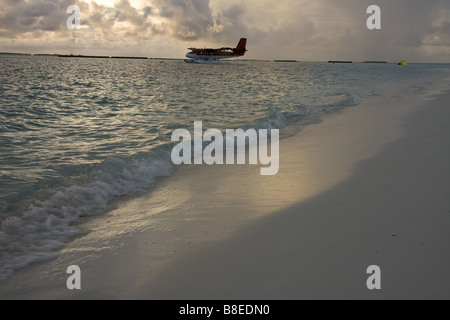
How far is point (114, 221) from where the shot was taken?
495 centimetres

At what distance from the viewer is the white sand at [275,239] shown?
3096mm

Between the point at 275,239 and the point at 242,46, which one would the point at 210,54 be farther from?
the point at 275,239

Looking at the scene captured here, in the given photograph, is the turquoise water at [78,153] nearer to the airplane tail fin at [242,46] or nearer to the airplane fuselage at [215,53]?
the airplane fuselage at [215,53]

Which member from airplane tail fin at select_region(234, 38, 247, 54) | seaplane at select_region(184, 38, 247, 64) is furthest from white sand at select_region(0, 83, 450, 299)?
airplane tail fin at select_region(234, 38, 247, 54)

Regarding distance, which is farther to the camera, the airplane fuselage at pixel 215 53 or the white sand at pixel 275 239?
the airplane fuselage at pixel 215 53

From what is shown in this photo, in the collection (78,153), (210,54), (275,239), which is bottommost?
(275,239)

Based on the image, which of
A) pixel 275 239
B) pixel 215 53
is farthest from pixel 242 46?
pixel 275 239

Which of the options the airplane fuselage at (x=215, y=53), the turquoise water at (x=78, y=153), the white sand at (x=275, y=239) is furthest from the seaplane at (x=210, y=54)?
the white sand at (x=275, y=239)

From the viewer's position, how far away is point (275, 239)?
12.9 feet

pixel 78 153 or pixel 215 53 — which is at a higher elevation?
pixel 215 53

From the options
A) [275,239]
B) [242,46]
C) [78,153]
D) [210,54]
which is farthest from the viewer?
[242,46]

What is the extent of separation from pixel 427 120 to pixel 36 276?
40.9 feet

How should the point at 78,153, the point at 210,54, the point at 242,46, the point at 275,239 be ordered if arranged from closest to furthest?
the point at 275,239, the point at 78,153, the point at 210,54, the point at 242,46
